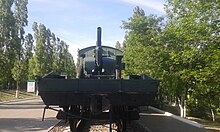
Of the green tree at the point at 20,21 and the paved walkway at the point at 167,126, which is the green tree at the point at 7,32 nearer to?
the green tree at the point at 20,21

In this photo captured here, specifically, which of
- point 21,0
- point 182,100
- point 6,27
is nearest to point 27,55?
point 21,0

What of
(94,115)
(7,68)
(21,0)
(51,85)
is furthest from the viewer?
(21,0)

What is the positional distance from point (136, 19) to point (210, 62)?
16389mm

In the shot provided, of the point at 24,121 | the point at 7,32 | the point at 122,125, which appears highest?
the point at 7,32

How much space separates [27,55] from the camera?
53219 mm

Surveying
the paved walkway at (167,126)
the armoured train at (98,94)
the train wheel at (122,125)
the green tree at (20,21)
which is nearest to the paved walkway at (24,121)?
the train wheel at (122,125)

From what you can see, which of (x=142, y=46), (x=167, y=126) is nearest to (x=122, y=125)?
(x=167, y=126)

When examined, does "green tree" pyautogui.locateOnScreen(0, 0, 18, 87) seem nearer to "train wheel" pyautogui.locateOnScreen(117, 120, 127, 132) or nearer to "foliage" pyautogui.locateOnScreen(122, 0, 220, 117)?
"foliage" pyautogui.locateOnScreen(122, 0, 220, 117)

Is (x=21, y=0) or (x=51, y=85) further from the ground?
(x=21, y=0)

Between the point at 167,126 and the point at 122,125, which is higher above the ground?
the point at 122,125

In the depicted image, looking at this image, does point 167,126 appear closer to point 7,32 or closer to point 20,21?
point 7,32

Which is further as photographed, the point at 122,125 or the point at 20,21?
the point at 20,21

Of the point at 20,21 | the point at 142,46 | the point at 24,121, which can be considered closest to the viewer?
the point at 24,121

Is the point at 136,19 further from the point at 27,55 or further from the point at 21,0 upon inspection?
the point at 27,55
